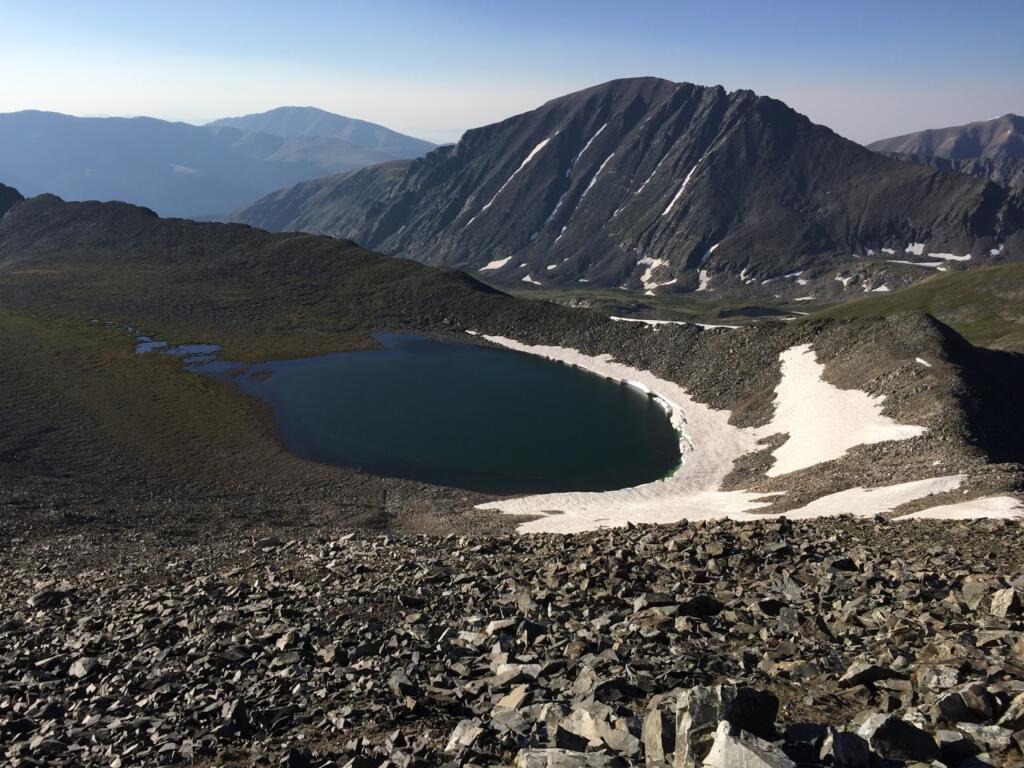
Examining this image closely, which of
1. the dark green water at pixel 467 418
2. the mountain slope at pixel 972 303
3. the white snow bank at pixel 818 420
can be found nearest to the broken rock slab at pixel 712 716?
the white snow bank at pixel 818 420

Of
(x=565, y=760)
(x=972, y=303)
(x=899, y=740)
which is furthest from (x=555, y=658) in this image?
(x=972, y=303)

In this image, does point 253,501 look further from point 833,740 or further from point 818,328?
point 818,328

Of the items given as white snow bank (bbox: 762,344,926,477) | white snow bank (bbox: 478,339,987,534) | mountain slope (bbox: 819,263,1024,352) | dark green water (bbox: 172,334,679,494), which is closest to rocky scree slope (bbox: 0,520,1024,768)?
white snow bank (bbox: 478,339,987,534)

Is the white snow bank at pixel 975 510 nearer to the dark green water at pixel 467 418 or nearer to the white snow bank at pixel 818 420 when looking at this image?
the white snow bank at pixel 818 420

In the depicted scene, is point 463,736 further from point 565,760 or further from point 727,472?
point 727,472

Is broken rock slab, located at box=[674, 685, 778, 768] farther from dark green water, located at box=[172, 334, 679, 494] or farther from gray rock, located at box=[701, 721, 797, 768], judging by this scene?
dark green water, located at box=[172, 334, 679, 494]

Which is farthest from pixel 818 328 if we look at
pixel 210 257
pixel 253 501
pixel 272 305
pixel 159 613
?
pixel 210 257
